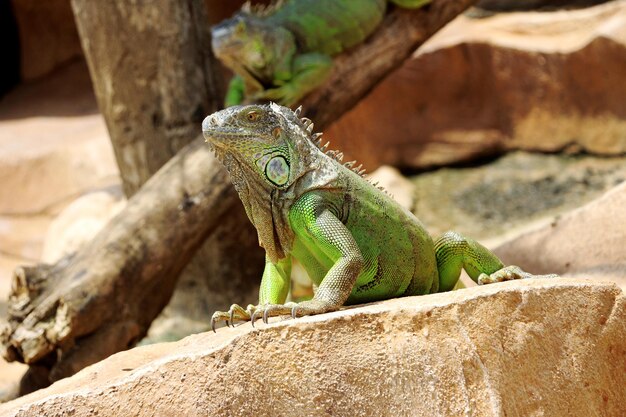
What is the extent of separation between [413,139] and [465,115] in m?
0.71

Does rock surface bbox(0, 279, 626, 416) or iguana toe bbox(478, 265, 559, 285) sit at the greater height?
rock surface bbox(0, 279, 626, 416)

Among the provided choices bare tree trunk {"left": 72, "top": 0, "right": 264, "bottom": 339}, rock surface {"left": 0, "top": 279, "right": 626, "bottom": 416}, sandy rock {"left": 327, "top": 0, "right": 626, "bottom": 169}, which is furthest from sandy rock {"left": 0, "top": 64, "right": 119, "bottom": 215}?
rock surface {"left": 0, "top": 279, "right": 626, "bottom": 416}

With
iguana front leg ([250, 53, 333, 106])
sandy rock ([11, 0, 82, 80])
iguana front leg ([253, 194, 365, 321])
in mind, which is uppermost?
iguana front leg ([253, 194, 365, 321])

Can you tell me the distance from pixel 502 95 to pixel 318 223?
7.35 metres

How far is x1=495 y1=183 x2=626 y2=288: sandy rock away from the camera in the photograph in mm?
5258

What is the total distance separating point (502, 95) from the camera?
10523mm

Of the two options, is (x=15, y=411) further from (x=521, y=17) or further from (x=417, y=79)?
(x=521, y=17)

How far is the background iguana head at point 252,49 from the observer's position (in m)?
6.74

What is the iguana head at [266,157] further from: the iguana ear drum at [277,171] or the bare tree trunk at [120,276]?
the bare tree trunk at [120,276]

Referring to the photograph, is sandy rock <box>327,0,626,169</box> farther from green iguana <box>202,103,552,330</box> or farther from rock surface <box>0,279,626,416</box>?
rock surface <box>0,279,626,416</box>

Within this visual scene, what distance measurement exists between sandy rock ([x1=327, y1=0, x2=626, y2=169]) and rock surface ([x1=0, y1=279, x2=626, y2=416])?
699 centimetres

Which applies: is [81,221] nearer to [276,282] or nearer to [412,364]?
[276,282]

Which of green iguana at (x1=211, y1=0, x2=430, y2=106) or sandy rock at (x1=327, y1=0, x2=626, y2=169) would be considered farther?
sandy rock at (x1=327, y1=0, x2=626, y2=169)

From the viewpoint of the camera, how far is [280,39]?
23.3 ft
